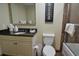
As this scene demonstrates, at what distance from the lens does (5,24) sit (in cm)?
115

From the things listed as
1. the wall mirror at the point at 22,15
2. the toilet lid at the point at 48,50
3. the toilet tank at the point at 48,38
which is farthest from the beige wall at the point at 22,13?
the toilet lid at the point at 48,50

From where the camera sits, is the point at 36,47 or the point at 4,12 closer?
the point at 4,12

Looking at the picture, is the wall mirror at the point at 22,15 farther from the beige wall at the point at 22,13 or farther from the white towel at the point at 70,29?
the white towel at the point at 70,29

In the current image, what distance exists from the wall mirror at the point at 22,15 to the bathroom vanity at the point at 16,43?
164 mm

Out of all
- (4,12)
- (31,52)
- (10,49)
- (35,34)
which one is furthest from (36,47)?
(4,12)

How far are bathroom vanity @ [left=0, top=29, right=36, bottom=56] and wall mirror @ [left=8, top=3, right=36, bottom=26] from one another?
0.54 feet

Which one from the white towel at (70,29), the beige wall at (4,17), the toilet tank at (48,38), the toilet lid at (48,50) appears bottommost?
the toilet lid at (48,50)

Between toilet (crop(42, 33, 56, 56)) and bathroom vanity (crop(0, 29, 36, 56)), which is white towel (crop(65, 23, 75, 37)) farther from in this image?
bathroom vanity (crop(0, 29, 36, 56))

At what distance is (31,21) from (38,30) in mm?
154

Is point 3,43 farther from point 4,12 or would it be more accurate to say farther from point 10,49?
point 4,12

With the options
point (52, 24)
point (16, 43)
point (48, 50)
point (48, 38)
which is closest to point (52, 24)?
point (52, 24)

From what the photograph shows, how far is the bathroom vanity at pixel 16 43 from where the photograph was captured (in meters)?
1.15

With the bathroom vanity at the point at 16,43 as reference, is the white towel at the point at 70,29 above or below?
above

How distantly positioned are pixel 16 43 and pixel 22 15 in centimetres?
37
